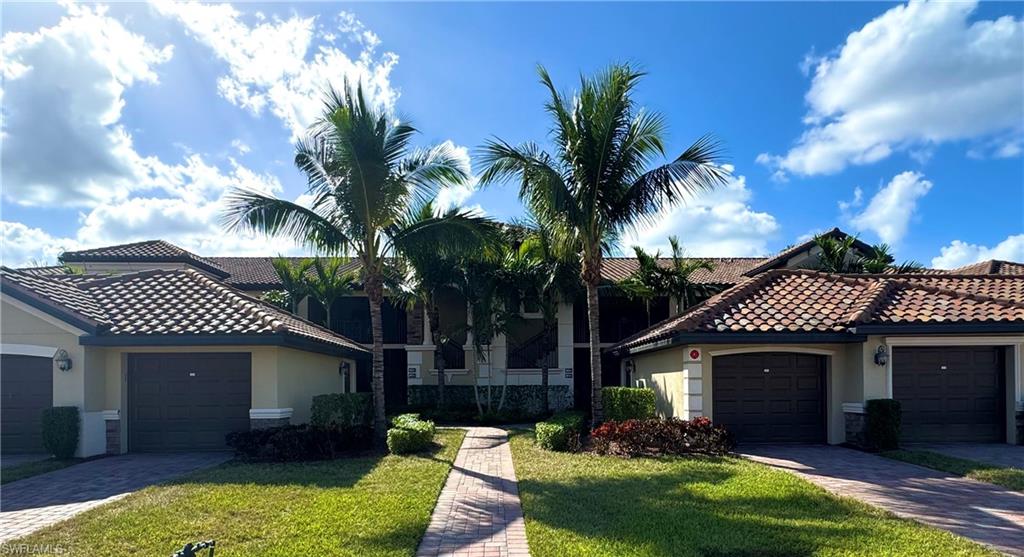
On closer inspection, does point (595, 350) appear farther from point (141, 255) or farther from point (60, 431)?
point (141, 255)

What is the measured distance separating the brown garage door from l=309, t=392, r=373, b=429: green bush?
147 centimetres

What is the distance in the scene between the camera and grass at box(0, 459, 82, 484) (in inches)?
413

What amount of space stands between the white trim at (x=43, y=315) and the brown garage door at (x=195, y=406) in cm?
124

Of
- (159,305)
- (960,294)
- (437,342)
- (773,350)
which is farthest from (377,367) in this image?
(960,294)

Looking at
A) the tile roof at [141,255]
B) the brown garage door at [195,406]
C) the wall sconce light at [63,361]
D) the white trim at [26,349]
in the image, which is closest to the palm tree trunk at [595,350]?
the brown garage door at [195,406]

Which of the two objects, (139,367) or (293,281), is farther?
(293,281)

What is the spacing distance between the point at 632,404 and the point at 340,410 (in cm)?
701

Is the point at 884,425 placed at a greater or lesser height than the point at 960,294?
lesser

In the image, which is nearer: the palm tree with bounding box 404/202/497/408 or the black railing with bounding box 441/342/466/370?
the palm tree with bounding box 404/202/497/408

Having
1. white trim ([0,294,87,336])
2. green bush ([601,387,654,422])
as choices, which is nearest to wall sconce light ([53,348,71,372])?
white trim ([0,294,87,336])

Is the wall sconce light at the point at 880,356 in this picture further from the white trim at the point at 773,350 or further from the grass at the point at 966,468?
the grass at the point at 966,468

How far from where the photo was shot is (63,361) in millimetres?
12523

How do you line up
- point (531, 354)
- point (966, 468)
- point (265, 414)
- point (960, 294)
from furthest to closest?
point (531, 354) → point (960, 294) → point (265, 414) → point (966, 468)

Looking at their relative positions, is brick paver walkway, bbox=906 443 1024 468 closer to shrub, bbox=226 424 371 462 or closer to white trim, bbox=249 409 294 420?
shrub, bbox=226 424 371 462
